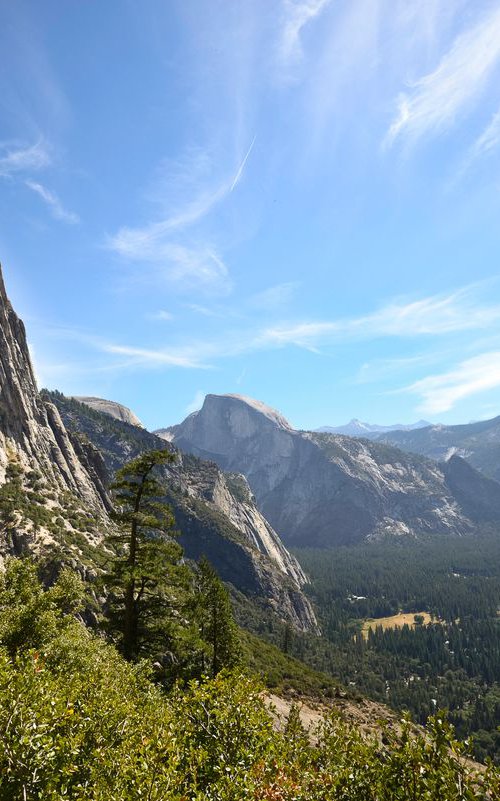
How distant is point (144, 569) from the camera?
94.0 ft

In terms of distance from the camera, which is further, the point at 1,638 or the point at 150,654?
the point at 150,654

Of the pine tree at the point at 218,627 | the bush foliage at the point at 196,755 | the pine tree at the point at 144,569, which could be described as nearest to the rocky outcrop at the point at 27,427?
the pine tree at the point at 218,627

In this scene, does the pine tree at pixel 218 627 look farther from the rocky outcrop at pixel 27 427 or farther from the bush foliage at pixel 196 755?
the rocky outcrop at pixel 27 427

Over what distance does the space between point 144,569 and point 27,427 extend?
8306 centimetres

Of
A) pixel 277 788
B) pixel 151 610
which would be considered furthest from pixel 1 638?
pixel 277 788

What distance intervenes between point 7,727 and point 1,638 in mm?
14861

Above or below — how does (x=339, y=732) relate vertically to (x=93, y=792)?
below

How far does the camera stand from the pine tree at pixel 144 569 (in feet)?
93.8

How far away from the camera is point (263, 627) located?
17012 centimetres

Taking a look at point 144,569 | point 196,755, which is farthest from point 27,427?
point 196,755

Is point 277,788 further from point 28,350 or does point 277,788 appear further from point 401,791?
point 28,350

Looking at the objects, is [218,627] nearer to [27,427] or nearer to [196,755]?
[196,755]

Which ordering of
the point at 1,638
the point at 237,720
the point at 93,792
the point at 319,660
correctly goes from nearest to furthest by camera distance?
the point at 93,792, the point at 237,720, the point at 1,638, the point at 319,660

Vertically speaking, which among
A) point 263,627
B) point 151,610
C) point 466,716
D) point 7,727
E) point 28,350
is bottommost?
point 466,716
